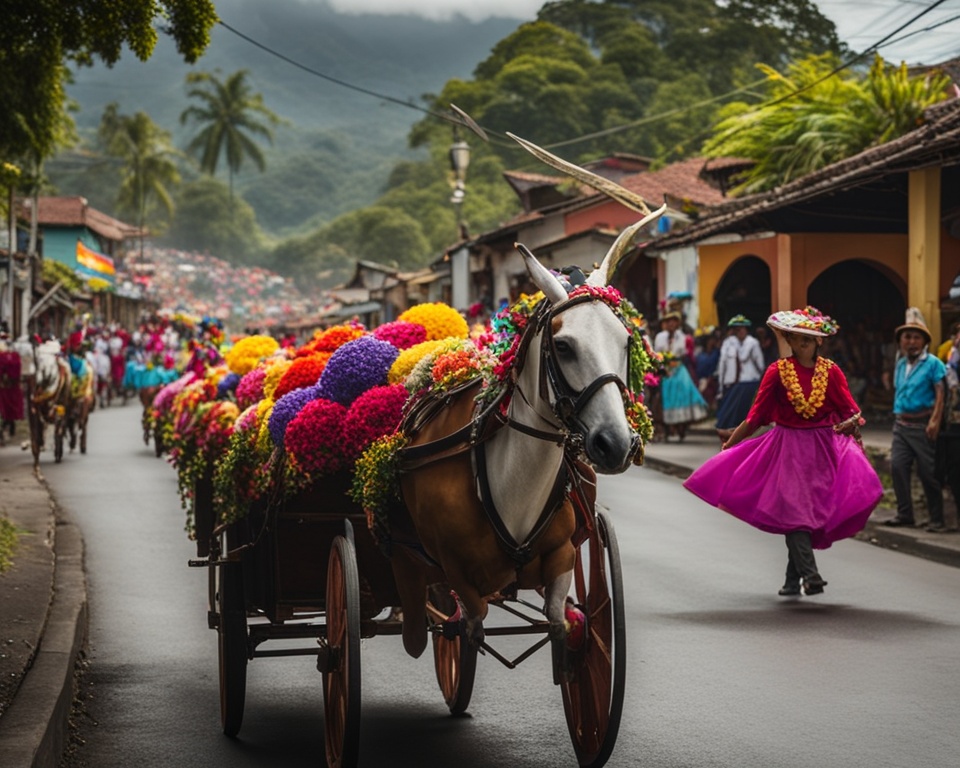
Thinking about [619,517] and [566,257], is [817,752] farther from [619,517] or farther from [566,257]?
[566,257]

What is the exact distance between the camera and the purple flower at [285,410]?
6570 millimetres

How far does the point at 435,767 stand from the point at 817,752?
162 cm

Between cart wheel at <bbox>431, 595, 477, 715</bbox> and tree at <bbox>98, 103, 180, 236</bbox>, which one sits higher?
tree at <bbox>98, 103, 180, 236</bbox>

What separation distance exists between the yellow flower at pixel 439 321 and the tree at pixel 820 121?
15.5m

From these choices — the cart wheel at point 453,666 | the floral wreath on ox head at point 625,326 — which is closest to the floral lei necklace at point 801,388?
the cart wheel at point 453,666

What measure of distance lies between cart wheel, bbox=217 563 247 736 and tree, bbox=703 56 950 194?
16355 millimetres

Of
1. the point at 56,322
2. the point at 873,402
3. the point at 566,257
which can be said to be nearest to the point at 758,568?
the point at 873,402

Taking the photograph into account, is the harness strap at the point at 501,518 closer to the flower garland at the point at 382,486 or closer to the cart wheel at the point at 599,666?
the cart wheel at the point at 599,666

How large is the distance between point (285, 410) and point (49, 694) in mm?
1656

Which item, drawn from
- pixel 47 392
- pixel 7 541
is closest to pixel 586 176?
pixel 7 541

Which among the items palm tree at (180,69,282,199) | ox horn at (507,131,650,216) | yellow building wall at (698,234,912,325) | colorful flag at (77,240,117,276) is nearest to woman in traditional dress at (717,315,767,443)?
yellow building wall at (698,234,912,325)

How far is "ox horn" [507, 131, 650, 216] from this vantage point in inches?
239

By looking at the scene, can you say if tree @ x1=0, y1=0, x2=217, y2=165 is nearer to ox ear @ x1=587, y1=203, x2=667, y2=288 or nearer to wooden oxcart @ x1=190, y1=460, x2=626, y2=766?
wooden oxcart @ x1=190, y1=460, x2=626, y2=766

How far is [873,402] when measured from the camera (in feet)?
85.2
